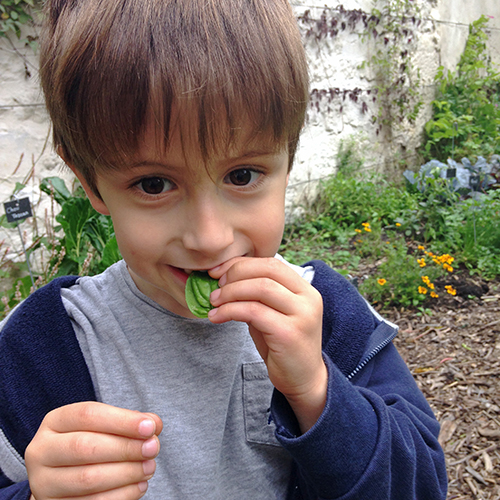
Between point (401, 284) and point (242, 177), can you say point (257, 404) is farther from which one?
point (401, 284)

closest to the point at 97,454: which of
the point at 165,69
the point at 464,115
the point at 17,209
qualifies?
the point at 165,69

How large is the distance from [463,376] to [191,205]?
8.37 ft

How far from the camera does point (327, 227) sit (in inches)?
192

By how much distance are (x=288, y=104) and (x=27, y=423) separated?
96cm

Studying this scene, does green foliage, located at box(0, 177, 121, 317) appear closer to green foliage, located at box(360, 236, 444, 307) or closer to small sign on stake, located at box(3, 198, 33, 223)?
small sign on stake, located at box(3, 198, 33, 223)

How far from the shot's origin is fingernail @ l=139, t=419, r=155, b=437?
0.76 meters

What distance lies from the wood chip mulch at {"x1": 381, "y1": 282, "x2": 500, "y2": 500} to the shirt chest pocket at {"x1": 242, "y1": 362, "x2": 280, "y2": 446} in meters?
1.47

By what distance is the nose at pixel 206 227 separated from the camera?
85 centimetres

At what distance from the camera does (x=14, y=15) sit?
3.06 m

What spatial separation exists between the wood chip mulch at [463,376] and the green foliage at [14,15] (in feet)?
11.5

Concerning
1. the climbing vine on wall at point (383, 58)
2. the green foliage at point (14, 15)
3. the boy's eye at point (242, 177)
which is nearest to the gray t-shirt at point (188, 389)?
the boy's eye at point (242, 177)

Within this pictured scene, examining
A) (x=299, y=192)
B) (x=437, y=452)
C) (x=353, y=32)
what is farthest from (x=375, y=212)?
(x=437, y=452)

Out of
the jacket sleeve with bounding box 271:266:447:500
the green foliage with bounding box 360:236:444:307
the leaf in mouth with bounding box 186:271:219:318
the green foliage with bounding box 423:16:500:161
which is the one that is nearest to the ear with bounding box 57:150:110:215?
the leaf in mouth with bounding box 186:271:219:318

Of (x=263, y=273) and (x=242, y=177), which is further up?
(x=242, y=177)
